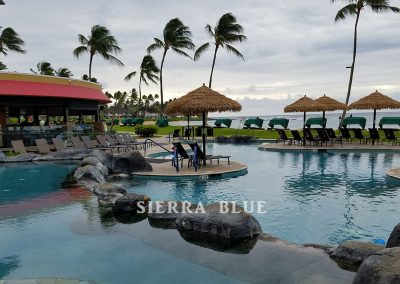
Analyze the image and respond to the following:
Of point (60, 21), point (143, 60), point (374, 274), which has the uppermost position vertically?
point (143, 60)

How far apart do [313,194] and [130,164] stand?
21.0 feet

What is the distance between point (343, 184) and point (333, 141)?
11.2 metres

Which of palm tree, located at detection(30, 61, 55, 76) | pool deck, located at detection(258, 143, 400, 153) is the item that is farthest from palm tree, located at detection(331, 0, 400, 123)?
palm tree, located at detection(30, 61, 55, 76)

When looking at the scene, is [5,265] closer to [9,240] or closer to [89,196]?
[9,240]

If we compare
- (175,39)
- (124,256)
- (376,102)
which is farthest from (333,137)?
(175,39)

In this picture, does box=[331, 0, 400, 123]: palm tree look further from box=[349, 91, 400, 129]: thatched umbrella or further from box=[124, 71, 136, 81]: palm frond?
box=[124, 71, 136, 81]: palm frond

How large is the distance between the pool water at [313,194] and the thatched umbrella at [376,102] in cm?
720

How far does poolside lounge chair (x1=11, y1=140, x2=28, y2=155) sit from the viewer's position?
60.0 feet

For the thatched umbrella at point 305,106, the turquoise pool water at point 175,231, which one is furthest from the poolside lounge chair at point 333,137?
the turquoise pool water at point 175,231

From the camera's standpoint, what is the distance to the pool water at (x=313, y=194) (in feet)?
23.8

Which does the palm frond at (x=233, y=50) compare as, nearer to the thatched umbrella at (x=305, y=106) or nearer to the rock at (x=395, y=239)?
the thatched umbrella at (x=305, y=106)

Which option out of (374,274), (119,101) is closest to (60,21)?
(374,274)

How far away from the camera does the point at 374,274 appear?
381cm

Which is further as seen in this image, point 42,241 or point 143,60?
point 143,60
